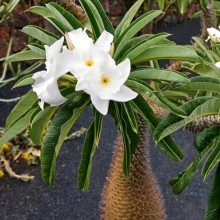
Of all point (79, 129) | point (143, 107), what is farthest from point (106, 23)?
point (79, 129)

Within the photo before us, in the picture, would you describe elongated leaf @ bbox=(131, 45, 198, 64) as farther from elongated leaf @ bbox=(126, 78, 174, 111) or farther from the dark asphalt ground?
the dark asphalt ground

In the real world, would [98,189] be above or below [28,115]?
below

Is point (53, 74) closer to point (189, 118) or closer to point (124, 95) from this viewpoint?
point (124, 95)

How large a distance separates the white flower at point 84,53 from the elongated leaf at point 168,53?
98 mm

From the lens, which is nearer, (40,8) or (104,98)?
(104,98)

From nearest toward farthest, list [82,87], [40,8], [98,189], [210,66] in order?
1. [82,87]
2. [210,66]
3. [40,8]
4. [98,189]

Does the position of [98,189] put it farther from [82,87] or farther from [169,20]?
[169,20]

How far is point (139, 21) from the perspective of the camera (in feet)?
2.83

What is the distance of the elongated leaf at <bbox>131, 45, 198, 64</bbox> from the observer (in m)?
0.76

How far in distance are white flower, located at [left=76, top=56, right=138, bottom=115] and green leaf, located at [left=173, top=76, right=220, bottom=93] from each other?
0.39 feet

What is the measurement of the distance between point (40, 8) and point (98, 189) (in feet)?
5.90

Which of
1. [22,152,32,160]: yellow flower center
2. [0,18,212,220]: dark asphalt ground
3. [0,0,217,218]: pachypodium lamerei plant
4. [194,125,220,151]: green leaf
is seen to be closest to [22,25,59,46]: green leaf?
[0,0,217,218]: pachypodium lamerei plant

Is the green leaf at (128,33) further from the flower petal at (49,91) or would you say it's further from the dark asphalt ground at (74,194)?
the dark asphalt ground at (74,194)

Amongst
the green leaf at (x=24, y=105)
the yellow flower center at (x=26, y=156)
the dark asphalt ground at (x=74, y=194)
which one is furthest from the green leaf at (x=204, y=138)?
the yellow flower center at (x=26, y=156)
